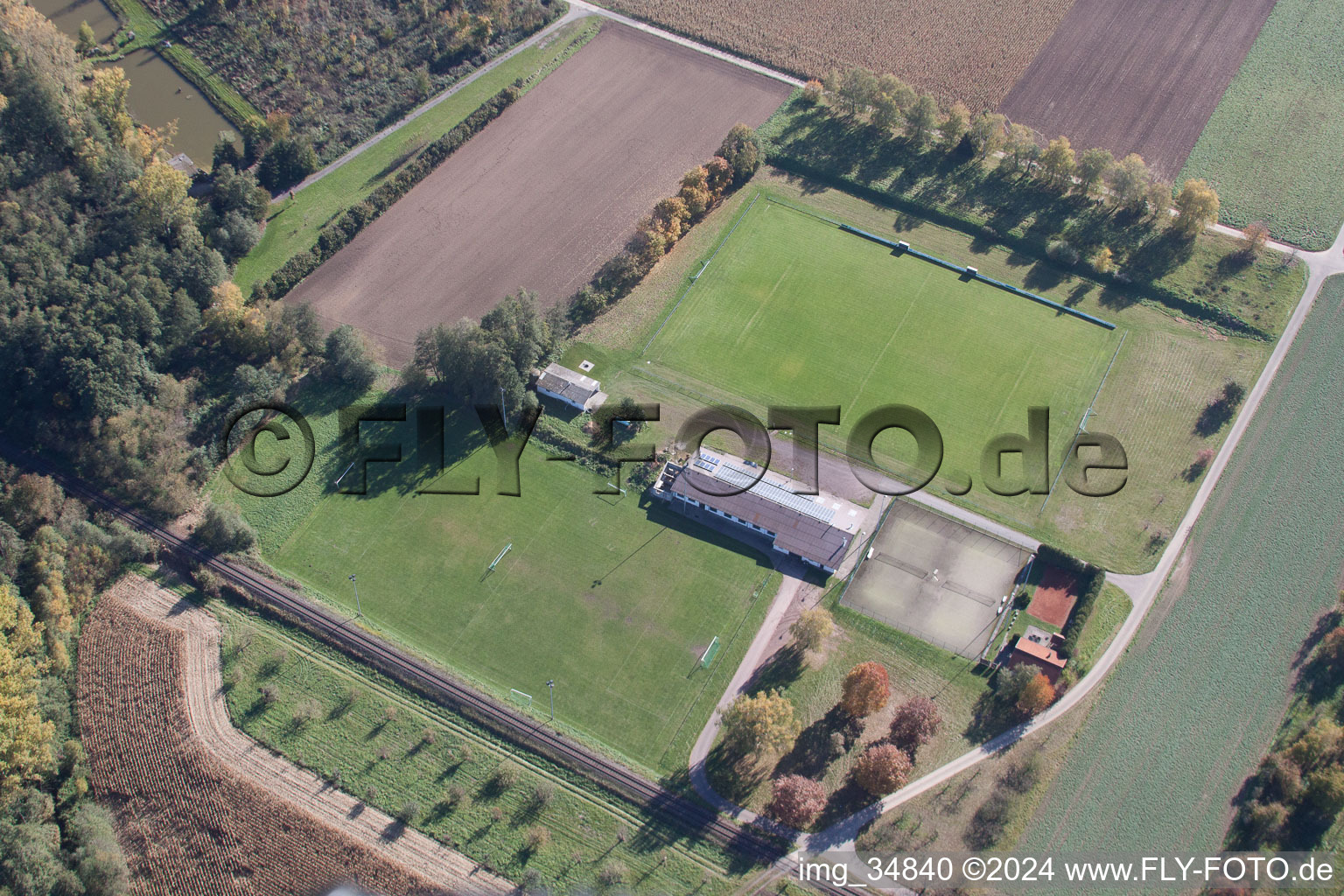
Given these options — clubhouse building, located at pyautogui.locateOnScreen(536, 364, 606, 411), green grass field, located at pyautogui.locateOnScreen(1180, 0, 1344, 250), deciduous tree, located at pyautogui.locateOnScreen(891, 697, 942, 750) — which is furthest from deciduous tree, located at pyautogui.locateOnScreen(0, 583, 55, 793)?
green grass field, located at pyautogui.locateOnScreen(1180, 0, 1344, 250)

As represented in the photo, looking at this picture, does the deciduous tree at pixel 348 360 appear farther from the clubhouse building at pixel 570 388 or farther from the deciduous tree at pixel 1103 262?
the deciduous tree at pixel 1103 262

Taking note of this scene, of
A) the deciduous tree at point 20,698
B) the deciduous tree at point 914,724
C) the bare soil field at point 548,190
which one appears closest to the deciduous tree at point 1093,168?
the bare soil field at point 548,190

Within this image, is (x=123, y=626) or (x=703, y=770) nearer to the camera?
(x=703, y=770)

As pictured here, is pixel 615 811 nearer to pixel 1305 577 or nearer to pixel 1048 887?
pixel 1048 887

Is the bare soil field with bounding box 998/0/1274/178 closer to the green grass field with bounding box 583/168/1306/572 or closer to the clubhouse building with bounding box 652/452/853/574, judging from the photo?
the green grass field with bounding box 583/168/1306/572

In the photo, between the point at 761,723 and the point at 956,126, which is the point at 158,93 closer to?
the point at 956,126

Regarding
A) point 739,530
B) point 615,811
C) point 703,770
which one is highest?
point 739,530

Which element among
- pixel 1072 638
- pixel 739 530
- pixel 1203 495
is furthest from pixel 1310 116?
pixel 739 530
